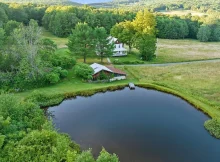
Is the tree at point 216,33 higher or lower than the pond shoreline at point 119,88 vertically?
higher

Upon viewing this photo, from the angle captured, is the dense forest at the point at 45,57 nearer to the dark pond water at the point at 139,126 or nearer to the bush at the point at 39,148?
the bush at the point at 39,148

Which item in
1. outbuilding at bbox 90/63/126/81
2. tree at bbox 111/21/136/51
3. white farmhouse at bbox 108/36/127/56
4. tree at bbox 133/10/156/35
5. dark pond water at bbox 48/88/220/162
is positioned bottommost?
dark pond water at bbox 48/88/220/162

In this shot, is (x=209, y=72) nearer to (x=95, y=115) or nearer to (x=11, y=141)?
(x=95, y=115)

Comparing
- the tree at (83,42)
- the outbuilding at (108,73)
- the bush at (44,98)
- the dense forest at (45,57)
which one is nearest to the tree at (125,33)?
the dense forest at (45,57)

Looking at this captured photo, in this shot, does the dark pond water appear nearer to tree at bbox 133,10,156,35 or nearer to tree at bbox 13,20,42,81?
tree at bbox 13,20,42,81

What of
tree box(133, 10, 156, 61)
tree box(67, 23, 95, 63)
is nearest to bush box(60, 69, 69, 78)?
tree box(67, 23, 95, 63)

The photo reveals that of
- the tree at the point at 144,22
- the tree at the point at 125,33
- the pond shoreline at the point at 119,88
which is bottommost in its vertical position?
the pond shoreline at the point at 119,88

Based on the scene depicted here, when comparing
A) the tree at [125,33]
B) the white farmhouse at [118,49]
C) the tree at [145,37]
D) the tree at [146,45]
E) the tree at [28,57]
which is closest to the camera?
the tree at [28,57]

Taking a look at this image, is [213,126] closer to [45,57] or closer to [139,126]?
[139,126]
